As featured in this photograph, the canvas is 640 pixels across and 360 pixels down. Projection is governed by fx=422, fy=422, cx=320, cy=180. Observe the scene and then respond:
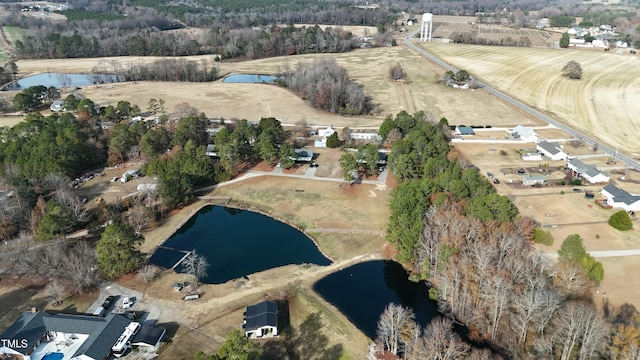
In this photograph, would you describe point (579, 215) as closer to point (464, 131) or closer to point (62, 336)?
point (464, 131)

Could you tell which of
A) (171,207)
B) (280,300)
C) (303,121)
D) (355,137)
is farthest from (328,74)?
(280,300)

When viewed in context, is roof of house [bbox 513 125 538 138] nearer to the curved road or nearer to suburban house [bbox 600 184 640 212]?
the curved road

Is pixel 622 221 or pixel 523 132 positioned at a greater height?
pixel 523 132

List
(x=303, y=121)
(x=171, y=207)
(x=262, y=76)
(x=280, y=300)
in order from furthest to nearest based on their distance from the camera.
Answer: (x=262, y=76) → (x=303, y=121) → (x=171, y=207) → (x=280, y=300)

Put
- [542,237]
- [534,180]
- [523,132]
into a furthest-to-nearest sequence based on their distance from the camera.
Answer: [523,132]
[534,180]
[542,237]

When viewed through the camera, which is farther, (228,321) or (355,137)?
(355,137)

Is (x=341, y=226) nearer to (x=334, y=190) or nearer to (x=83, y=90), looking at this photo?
(x=334, y=190)

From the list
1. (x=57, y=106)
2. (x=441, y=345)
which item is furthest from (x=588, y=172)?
(x=57, y=106)
